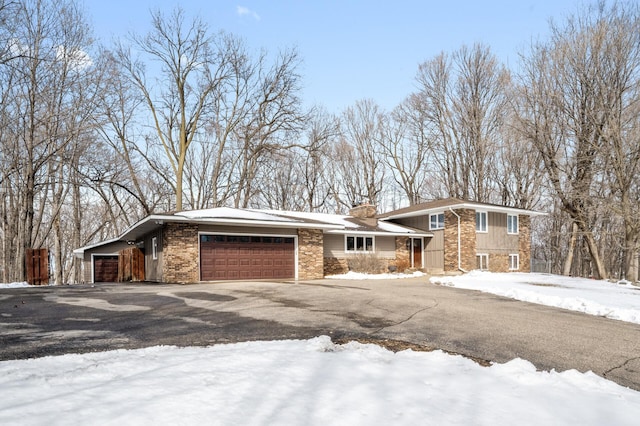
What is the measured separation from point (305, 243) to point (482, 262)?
1062cm

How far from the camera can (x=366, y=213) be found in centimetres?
2686

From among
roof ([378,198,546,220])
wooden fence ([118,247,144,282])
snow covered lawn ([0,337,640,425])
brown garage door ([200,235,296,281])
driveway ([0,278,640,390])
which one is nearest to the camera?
snow covered lawn ([0,337,640,425])

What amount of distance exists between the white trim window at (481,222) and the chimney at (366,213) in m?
5.73

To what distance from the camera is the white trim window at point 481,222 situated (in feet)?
78.3

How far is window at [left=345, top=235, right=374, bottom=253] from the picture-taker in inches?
920

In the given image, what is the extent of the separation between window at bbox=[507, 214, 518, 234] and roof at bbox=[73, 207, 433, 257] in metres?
4.65

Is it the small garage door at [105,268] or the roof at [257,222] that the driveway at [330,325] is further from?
the small garage door at [105,268]

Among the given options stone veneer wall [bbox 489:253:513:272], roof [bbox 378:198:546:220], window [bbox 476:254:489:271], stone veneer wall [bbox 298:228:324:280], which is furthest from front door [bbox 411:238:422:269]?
stone veneer wall [bbox 298:228:324:280]

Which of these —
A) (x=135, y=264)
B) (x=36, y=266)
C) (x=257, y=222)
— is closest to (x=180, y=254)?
(x=257, y=222)

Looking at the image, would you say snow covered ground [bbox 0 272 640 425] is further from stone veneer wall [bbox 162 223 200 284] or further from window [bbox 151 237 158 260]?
window [bbox 151 237 158 260]

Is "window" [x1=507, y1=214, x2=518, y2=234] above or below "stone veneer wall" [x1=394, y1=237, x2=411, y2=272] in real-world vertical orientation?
above

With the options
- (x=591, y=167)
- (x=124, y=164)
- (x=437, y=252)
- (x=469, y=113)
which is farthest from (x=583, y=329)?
(x=124, y=164)

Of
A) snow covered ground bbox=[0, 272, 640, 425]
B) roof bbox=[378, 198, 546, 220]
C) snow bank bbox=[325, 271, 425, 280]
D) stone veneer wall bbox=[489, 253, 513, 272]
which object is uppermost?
roof bbox=[378, 198, 546, 220]

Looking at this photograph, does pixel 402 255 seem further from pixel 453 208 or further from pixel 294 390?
pixel 294 390
